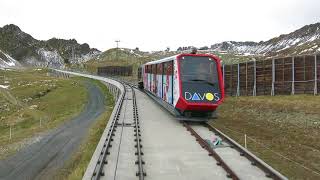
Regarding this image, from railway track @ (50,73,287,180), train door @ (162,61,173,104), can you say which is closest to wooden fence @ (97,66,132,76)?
train door @ (162,61,173,104)

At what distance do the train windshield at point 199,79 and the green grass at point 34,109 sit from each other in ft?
46.8

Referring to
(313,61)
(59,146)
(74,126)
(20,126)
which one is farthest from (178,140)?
(20,126)

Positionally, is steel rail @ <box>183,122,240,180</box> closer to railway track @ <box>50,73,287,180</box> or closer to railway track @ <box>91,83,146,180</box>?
railway track @ <box>50,73,287,180</box>

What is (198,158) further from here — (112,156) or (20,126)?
(20,126)

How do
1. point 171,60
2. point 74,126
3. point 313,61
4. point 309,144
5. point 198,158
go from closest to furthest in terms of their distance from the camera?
point 198,158 → point 309,144 → point 171,60 → point 313,61 → point 74,126

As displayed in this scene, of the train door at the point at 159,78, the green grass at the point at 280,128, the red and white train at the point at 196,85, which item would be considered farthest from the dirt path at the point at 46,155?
the green grass at the point at 280,128

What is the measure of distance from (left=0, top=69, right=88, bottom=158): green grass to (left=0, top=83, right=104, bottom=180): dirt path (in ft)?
4.44

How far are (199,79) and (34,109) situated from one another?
47.7 metres

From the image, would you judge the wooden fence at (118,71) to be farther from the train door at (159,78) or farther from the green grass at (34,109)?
the train door at (159,78)

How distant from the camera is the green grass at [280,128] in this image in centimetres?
1688

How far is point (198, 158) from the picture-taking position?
1569 centimetres

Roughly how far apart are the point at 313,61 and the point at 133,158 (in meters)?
19.2

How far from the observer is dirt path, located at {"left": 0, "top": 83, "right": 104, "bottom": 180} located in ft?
86.8

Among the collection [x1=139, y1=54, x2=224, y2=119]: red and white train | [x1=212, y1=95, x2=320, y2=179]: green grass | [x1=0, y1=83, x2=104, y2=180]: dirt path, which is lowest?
[x1=0, y1=83, x2=104, y2=180]: dirt path
